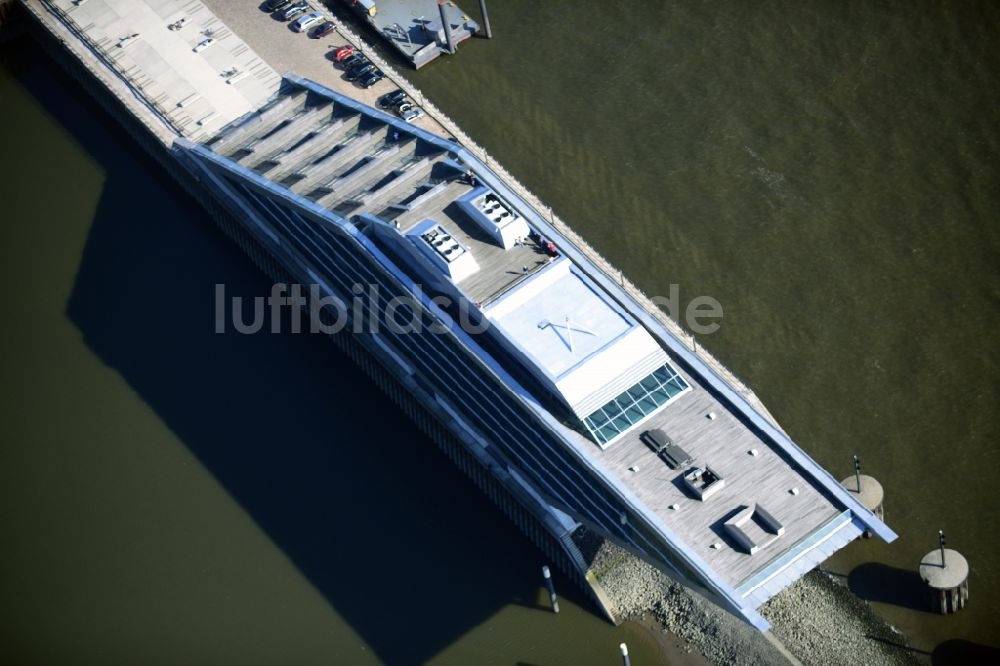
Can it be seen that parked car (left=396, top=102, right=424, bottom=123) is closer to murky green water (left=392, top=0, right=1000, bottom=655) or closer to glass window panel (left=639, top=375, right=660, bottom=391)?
murky green water (left=392, top=0, right=1000, bottom=655)

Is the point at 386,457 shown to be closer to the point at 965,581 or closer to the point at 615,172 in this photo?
the point at 615,172

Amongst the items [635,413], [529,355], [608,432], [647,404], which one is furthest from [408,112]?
[608,432]

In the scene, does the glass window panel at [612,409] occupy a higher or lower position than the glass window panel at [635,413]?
higher

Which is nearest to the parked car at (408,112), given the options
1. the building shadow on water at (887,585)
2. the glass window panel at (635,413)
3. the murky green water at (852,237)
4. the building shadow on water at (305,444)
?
the murky green water at (852,237)

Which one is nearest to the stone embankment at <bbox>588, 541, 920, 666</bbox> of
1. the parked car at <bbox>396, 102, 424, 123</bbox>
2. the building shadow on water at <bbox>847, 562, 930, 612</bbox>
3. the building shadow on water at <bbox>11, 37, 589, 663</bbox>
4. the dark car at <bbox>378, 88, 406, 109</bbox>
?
the building shadow on water at <bbox>847, 562, 930, 612</bbox>

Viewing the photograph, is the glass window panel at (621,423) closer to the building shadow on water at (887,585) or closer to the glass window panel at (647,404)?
the glass window panel at (647,404)
